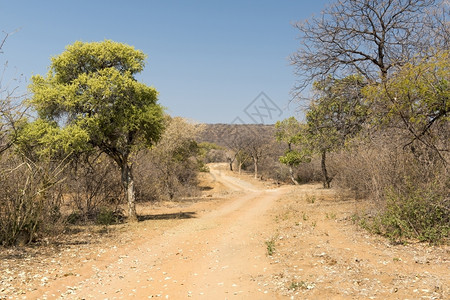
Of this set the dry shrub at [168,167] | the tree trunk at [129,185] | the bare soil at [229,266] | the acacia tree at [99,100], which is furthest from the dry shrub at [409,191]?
the dry shrub at [168,167]

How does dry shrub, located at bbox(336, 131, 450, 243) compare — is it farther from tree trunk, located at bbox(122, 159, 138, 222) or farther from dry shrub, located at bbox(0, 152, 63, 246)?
dry shrub, located at bbox(0, 152, 63, 246)

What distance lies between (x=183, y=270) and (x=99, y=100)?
7505 millimetres

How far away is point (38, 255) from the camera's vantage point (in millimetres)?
8086

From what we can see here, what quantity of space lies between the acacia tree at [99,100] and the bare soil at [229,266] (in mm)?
3552

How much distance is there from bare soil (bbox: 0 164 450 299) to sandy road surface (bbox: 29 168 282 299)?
19 mm

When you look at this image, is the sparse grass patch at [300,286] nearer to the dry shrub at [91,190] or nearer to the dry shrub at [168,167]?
the dry shrub at [91,190]

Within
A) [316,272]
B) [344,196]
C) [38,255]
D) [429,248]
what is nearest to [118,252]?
[38,255]

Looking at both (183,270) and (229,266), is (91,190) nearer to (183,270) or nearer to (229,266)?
(183,270)

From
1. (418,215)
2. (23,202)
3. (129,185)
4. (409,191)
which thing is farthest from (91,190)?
(418,215)

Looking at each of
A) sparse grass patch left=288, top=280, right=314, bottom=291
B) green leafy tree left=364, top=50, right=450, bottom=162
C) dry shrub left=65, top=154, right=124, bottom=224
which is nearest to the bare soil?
sparse grass patch left=288, top=280, right=314, bottom=291

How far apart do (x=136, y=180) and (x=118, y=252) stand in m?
Answer: 12.8

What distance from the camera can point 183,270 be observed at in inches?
284

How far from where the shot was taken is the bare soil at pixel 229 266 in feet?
18.3

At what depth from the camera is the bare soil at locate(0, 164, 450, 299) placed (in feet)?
18.3
